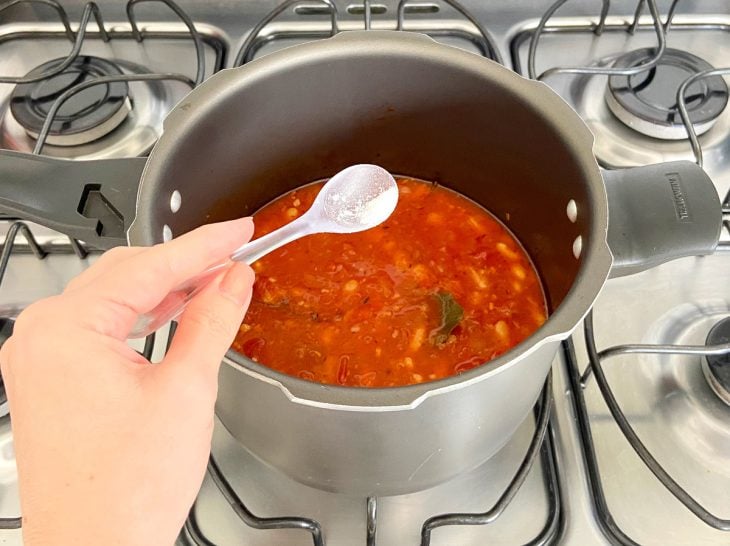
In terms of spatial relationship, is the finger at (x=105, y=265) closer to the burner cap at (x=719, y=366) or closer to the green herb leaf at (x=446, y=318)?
the green herb leaf at (x=446, y=318)

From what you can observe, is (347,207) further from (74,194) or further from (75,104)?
(75,104)

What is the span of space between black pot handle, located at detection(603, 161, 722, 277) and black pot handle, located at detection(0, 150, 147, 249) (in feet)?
1.54

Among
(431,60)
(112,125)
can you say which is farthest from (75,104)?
(431,60)

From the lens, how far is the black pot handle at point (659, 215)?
641 mm

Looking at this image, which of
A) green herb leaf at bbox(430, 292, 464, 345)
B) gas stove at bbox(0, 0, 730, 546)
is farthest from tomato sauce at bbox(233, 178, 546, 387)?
gas stove at bbox(0, 0, 730, 546)

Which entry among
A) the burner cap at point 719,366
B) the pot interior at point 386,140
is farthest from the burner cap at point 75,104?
the burner cap at point 719,366

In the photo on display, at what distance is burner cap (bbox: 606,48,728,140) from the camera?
37.7 inches

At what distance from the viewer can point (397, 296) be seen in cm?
84

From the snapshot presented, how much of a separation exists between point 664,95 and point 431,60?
433mm

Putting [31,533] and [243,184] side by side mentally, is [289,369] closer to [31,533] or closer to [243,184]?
[243,184]

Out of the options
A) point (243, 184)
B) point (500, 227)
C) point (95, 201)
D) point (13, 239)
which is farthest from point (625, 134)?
point (13, 239)

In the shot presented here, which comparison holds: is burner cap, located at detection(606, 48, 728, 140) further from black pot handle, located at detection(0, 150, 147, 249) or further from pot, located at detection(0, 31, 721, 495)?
black pot handle, located at detection(0, 150, 147, 249)

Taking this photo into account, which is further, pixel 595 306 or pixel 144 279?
pixel 595 306

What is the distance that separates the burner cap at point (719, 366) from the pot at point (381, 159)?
18 centimetres
